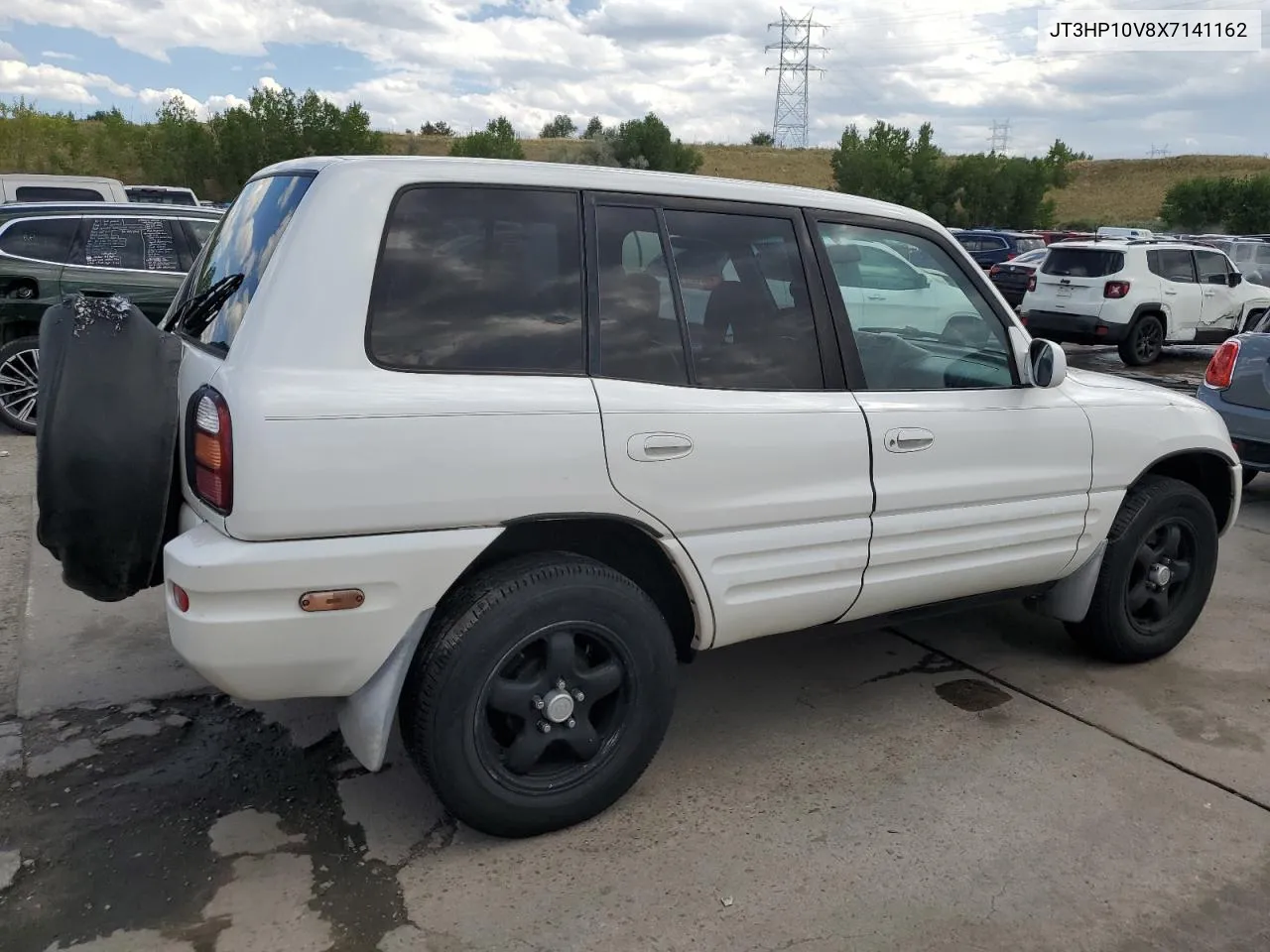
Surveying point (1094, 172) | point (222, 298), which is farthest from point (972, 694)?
point (1094, 172)

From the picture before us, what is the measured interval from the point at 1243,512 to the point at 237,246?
22.1ft

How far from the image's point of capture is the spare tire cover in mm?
2701

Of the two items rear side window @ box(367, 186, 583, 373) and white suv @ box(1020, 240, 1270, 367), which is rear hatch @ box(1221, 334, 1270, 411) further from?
white suv @ box(1020, 240, 1270, 367)

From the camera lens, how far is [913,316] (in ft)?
12.0

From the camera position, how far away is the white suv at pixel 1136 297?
14.4 metres

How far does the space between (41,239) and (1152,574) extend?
329 inches

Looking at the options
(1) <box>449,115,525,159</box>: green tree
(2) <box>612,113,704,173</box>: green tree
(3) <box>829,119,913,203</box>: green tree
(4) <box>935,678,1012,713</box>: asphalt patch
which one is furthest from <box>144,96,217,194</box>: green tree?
(4) <box>935,678,1012,713</box>: asphalt patch

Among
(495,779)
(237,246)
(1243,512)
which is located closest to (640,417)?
(495,779)

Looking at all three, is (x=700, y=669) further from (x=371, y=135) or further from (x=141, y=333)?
(x=371, y=135)

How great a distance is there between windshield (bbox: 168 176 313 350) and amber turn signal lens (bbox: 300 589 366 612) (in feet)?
2.34

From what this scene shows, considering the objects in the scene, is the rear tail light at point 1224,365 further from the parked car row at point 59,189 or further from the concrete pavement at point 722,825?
the parked car row at point 59,189

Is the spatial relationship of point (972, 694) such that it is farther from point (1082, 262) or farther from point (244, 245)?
point (1082, 262)

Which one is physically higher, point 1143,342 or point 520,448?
point 520,448

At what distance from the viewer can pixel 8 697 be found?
3893mm
